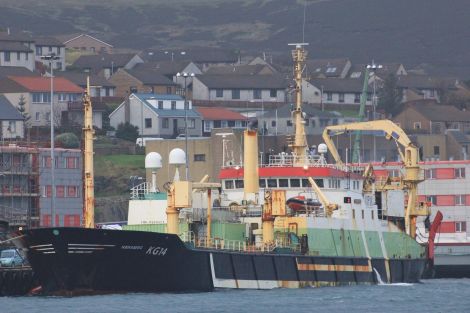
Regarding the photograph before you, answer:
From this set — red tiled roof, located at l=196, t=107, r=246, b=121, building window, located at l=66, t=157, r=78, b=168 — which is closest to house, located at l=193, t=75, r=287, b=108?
red tiled roof, located at l=196, t=107, r=246, b=121

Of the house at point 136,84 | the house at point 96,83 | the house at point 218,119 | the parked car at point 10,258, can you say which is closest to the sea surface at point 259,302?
the parked car at point 10,258

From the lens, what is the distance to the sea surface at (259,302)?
7231 centimetres

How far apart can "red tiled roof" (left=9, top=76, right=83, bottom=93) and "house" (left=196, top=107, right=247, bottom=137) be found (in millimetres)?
12619

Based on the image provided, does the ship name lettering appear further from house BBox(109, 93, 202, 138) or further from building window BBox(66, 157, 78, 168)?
house BBox(109, 93, 202, 138)

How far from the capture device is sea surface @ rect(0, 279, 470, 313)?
72312mm

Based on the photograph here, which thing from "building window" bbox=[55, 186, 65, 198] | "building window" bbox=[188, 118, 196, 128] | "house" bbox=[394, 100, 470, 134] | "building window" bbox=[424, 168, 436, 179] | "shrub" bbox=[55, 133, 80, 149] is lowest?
"building window" bbox=[55, 186, 65, 198]

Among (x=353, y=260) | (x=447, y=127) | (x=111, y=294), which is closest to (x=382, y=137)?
(x=447, y=127)

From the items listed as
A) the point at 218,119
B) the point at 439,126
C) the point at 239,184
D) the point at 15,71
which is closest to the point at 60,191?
the point at 239,184

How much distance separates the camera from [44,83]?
559 feet

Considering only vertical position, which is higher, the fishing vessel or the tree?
the tree

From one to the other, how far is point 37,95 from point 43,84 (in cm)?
243

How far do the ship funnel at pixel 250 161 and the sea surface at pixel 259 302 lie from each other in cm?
594

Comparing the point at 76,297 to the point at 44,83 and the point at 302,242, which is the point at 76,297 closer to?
the point at 302,242

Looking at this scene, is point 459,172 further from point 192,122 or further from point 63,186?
point 192,122
